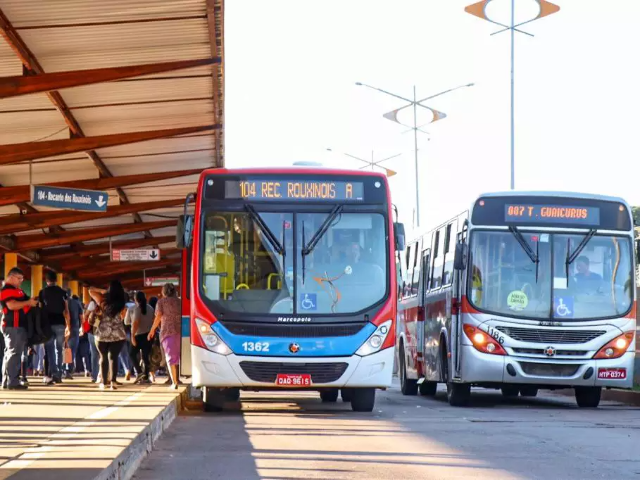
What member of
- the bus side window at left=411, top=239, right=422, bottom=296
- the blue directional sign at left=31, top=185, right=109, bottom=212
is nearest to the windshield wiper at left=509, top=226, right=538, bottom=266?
the bus side window at left=411, top=239, right=422, bottom=296

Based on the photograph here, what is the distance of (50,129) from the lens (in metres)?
25.2

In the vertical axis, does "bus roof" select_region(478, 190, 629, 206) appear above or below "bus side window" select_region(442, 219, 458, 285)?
above

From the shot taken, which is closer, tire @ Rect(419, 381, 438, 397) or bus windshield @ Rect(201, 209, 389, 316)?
bus windshield @ Rect(201, 209, 389, 316)

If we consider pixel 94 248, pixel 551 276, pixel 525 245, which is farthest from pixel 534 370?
pixel 94 248

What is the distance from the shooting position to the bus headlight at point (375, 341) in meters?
16.2

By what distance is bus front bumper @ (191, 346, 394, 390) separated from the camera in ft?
52.7

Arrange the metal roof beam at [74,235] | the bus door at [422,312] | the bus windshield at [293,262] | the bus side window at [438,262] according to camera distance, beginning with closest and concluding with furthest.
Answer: the bus windshield at [293,262], the bus side window at [438,262], the bus door at [422,312], the metal roof beam at [74,235]

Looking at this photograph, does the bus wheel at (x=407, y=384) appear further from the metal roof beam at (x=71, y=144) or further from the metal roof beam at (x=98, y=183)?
the metal roof beam at (x=98, y=183)

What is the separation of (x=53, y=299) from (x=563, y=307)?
8.87m

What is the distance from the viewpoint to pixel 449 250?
67.0 ft

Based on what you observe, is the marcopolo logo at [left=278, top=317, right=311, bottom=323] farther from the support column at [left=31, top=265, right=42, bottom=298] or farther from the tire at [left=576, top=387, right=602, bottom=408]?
the support column at [left=31, top=265, right=42, bottom=298]

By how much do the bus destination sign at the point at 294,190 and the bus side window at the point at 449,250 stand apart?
9.88 feet

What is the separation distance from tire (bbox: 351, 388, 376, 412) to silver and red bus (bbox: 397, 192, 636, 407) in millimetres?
1672

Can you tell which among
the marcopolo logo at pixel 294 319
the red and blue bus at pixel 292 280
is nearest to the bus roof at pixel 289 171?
the red and blue bus at pixel 292 280
